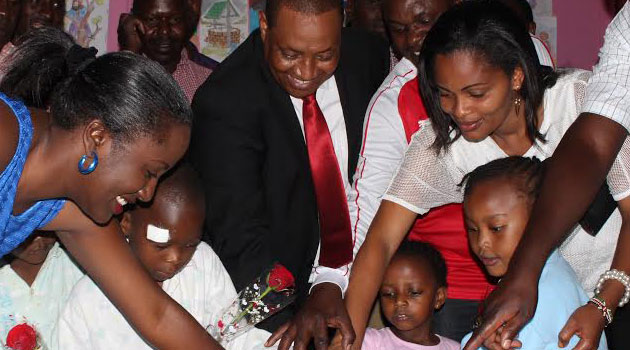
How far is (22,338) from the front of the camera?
2.56 metres

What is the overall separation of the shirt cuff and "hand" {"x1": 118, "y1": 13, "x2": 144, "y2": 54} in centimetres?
196

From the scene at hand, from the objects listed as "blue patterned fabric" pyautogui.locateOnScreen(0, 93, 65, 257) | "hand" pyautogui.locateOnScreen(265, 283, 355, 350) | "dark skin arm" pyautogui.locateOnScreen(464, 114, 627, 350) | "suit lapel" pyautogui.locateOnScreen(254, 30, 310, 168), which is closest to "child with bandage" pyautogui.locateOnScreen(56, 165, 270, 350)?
"hand" pyautogui.locateOnScreen(265, 283, 355, 350)

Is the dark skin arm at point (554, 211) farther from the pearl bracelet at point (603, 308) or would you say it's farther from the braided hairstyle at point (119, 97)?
the braided hairstyle at point (119, 97)

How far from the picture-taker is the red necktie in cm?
303

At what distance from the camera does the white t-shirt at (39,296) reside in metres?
2.72

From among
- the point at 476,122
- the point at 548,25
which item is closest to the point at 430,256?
the point at 476,122

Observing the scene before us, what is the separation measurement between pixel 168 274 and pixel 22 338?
18.1 inches

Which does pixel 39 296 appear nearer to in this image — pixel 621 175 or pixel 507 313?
pixel 507 313

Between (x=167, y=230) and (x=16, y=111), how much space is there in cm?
79

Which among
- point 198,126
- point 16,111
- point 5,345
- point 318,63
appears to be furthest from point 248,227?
point 16,111

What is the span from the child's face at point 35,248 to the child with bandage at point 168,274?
0.52ft

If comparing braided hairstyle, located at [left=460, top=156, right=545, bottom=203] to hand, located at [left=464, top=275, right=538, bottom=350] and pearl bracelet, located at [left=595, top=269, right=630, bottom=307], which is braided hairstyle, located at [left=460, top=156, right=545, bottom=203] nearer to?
pearl bracelet, located at [left=595, top=269, right=630, bottom=307]

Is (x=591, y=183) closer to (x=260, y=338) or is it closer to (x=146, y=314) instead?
(x=260, y=338)

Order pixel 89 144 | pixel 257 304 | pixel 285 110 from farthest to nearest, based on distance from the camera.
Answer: pixel 285 110 → pixel 257 304 → pixel 89 144
